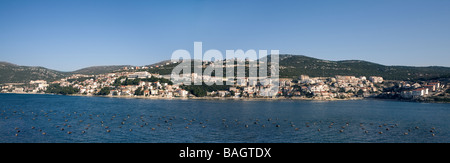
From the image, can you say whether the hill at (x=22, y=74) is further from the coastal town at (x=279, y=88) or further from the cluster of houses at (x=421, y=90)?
the cluster of houses at (x=421, y=90)

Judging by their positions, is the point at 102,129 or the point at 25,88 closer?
the point at 102,129

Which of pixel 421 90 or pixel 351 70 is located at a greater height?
pixel 351 70

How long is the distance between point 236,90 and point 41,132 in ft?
197

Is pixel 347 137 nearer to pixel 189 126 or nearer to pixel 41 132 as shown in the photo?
pixel 189 126

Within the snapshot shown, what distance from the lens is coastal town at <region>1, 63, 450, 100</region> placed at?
247 ft

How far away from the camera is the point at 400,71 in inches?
4168

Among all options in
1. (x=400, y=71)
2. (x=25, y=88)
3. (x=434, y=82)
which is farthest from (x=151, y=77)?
(x=400, y=71)

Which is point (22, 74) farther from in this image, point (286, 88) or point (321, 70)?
point (321, 70)

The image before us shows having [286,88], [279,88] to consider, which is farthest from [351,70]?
[279,88]

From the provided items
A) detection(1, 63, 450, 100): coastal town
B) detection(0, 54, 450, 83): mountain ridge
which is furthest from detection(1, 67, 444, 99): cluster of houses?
detection(0, 54, 450, 83): mountain ridge

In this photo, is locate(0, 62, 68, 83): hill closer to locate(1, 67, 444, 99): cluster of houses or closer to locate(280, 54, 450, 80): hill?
locate(1, 67, 444, 99): cluster of houses

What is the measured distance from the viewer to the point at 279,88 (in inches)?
3248

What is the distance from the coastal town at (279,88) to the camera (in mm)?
75312
